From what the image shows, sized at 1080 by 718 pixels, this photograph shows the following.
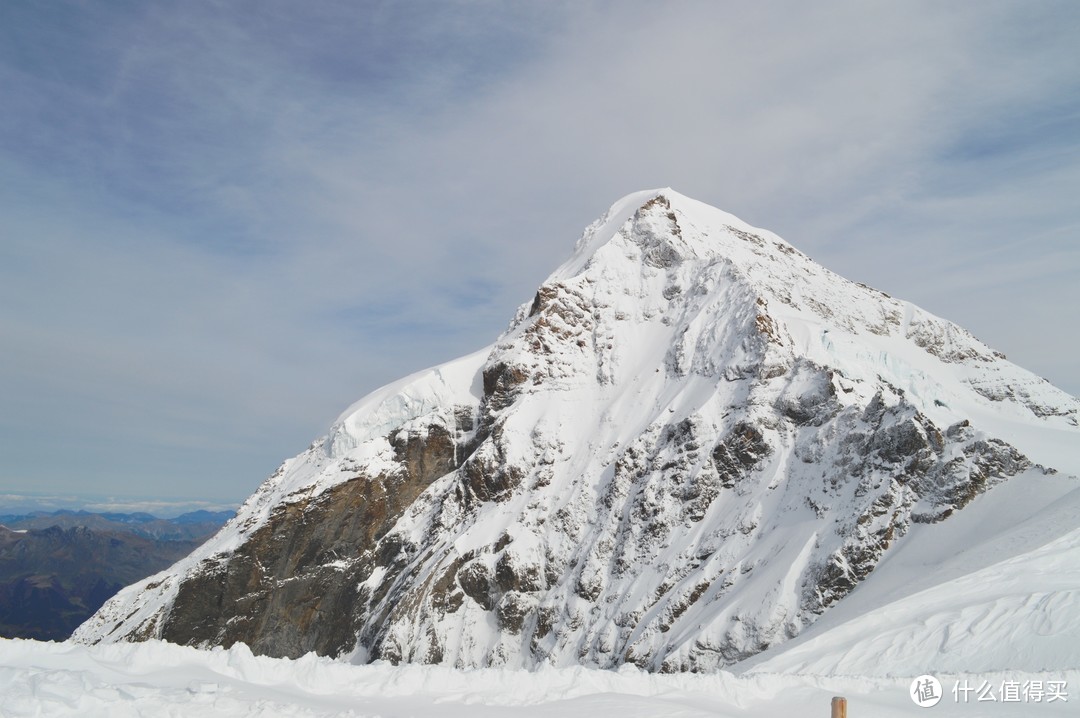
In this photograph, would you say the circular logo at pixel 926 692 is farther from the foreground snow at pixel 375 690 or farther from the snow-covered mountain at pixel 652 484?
the snow-covered mountain at pixel 652 484

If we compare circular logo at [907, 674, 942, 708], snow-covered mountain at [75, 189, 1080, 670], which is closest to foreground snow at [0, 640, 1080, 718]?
circular logo at [907, 674, 942, 708]

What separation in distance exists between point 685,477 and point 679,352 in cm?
1604

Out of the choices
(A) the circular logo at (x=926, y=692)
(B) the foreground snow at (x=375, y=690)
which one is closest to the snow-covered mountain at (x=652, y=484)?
(A) the circular logo at (x=926, y=692)

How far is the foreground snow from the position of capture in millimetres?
12016

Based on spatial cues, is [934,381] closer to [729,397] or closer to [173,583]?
[729,397]

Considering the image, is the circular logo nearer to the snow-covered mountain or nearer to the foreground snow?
the foreground snow

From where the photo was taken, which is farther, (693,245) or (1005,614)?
(693,245)

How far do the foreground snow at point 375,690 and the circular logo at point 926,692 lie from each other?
0.22 metres

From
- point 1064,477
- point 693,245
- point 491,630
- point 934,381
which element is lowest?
point 491,630

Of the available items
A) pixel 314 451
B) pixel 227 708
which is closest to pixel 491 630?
pixel 314 451

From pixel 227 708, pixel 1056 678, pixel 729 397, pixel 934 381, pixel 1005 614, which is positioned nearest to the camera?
pixel 227 708

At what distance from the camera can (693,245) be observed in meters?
90.6

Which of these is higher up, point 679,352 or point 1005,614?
point 679,352

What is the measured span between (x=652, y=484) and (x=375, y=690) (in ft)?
172
